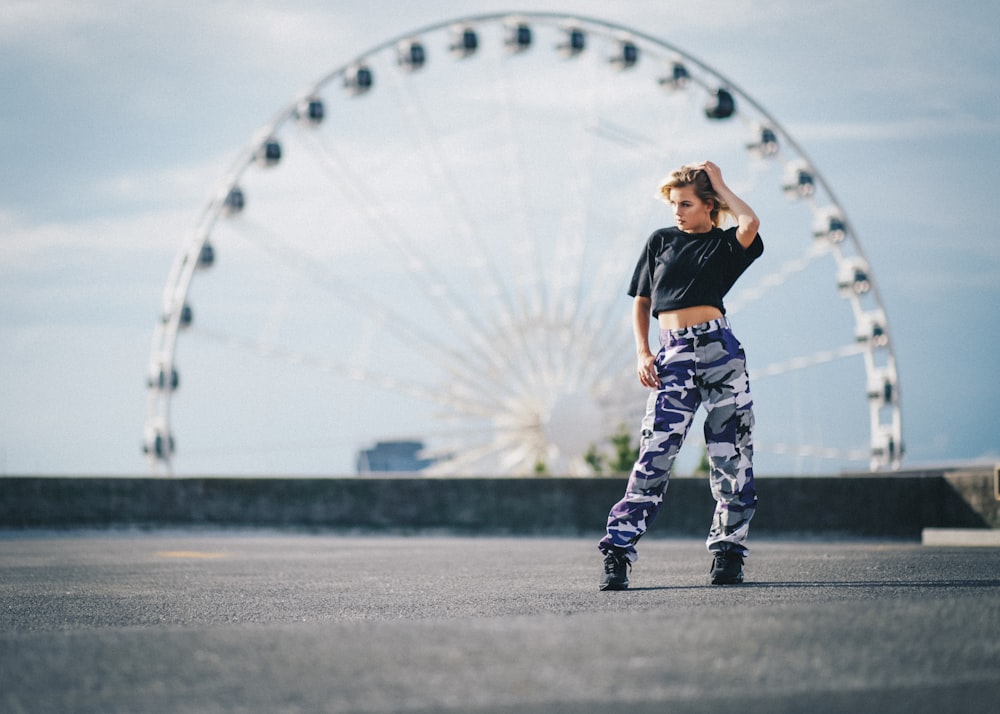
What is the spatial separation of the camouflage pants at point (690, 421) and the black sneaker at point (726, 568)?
0.03 meters

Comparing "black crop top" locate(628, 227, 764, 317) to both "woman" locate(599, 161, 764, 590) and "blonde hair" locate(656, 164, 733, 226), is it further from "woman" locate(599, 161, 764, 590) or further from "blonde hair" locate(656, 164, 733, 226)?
"blonde hair" locate(656, 164, 733, 226)

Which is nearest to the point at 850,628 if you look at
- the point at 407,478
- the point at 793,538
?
the point at 793,538

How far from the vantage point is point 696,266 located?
5121mm

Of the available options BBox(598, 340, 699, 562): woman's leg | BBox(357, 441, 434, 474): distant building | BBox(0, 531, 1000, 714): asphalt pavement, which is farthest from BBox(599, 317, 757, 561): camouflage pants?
BBox(357, 441, 434, 474): distant building

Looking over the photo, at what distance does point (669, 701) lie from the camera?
233cm

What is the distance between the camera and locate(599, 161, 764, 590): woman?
16.7 ft

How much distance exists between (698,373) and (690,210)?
1.97 feet

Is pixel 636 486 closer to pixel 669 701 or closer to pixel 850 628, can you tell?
pixel 850 628

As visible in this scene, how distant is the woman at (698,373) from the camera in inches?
201

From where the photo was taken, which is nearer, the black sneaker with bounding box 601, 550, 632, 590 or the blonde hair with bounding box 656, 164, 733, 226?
the black sneaker with bounding box 601, 550, 632, 590

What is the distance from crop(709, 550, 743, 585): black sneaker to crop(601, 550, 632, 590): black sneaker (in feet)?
1.17

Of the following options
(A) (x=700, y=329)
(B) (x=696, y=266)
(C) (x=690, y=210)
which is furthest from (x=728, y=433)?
(C) (x=690, y=210)

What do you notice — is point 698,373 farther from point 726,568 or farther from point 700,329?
point 726,568

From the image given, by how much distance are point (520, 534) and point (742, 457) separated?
7.57 meters
